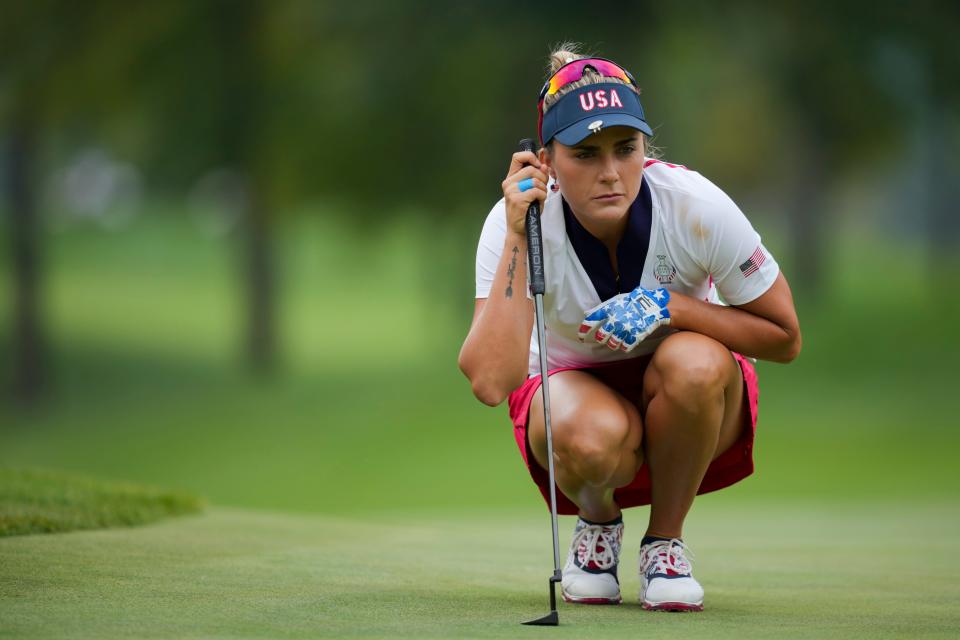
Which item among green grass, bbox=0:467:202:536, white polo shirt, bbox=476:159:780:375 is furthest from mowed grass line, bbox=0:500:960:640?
white polo shirt, bbox=476:159:780:375

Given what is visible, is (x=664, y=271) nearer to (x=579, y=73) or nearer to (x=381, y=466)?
(x=579, y=73)

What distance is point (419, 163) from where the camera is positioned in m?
17.2

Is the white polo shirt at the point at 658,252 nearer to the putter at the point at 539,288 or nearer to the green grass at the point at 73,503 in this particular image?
the putter at the point at 539,288

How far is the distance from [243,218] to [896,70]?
9.75 meters

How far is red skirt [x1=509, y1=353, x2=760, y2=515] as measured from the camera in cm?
374

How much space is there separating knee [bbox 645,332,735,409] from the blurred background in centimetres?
920

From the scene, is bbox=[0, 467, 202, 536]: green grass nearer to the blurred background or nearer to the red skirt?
the red skirt

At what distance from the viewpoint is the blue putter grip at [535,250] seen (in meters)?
3.40

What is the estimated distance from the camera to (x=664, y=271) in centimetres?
354

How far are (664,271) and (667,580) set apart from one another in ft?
2.67

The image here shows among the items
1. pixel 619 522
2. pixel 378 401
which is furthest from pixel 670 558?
pixel 378 401

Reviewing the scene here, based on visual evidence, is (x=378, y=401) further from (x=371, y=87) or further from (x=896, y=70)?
(x=896, y=70)

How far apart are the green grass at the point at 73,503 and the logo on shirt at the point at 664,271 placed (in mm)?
2207

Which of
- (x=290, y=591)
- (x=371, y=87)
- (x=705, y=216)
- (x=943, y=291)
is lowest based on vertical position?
(x=290, y=591)
